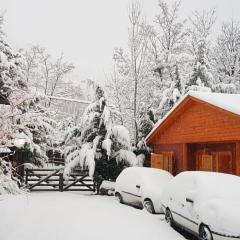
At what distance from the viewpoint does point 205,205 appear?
378 inches

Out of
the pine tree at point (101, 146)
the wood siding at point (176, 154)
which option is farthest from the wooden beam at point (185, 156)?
the pine tree at point (101, 146)

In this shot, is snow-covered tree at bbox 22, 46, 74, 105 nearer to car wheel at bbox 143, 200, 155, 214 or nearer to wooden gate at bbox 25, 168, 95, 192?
wooden gate at bbox 25, 168, 95, 192

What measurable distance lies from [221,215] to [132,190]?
690 centimetres

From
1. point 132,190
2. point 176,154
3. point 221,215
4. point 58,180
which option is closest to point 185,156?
point 176,154

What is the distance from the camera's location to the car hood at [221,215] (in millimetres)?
8688

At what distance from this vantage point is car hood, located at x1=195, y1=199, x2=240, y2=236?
8688 millimetres

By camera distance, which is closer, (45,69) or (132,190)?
(132,190)

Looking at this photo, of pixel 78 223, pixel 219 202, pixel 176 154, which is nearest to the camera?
Answer: pixel 219 202

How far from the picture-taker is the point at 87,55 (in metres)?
126

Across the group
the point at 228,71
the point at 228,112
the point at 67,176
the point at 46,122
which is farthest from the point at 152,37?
the point at 228,112

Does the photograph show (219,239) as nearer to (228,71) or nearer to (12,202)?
(12,202)

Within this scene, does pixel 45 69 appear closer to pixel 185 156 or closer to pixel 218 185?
pixel 185 156

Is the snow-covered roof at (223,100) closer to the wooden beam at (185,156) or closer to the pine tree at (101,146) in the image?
the wooden beam at (185,156)

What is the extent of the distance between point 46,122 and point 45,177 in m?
4.37
